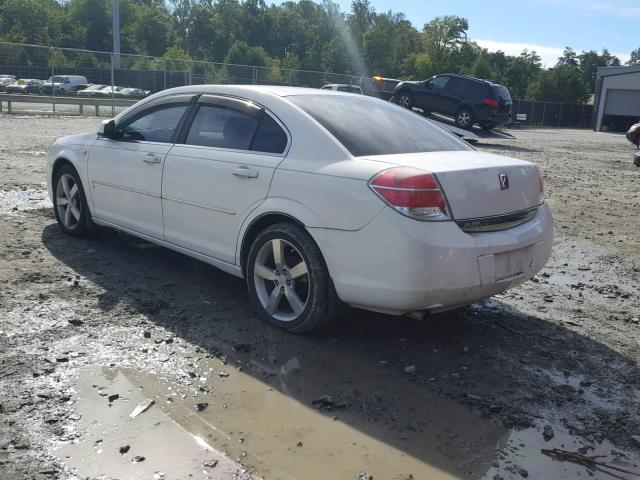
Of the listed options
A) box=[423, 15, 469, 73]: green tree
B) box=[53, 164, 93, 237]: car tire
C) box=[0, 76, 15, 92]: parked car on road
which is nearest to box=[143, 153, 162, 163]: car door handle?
box=[53, 164, 93, 237]: car tire

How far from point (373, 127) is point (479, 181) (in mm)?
948

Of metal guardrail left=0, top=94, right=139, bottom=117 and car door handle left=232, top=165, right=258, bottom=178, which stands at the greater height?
car door handle left=232, top=165, right=258, bottom=178

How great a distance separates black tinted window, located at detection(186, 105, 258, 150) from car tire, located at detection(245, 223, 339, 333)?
788mm

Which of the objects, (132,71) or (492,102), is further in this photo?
(132,71)

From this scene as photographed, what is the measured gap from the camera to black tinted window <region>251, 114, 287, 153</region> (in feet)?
15.2

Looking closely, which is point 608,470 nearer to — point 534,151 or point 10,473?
point 10,473

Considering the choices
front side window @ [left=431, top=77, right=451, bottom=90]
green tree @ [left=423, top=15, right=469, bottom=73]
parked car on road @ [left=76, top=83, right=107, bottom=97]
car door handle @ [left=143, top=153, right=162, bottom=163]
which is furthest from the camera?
green tree @ [left=423, top=15, right=469, bottom=73]

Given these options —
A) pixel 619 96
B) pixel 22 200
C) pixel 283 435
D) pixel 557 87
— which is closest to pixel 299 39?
pixel 557 87

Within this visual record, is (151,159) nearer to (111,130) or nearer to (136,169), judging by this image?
(136,169)

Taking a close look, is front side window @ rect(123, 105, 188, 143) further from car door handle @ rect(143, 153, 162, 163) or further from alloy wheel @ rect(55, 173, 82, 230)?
alloy wheel @ rect(55, 173, 82, 230)

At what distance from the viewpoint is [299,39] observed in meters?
128

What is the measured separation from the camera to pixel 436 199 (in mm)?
3914

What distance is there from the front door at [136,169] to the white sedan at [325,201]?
2cm

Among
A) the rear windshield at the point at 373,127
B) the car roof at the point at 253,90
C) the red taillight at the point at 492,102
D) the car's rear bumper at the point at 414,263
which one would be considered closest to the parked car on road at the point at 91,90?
the red taillight at the point at 492,102
